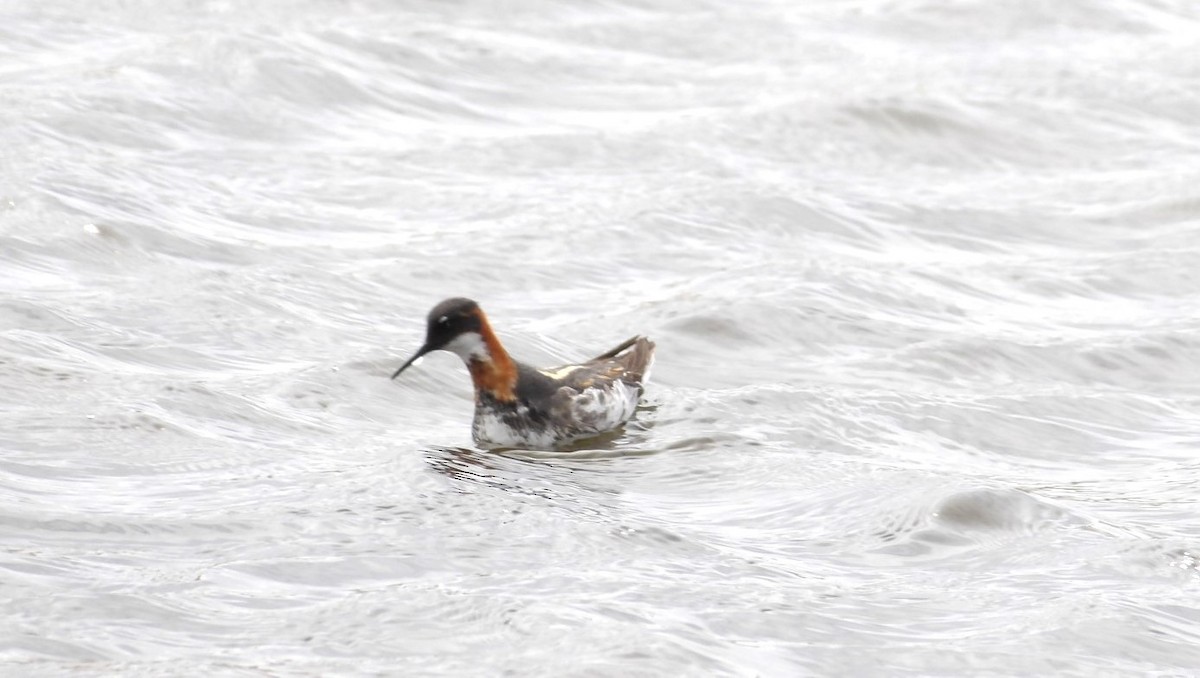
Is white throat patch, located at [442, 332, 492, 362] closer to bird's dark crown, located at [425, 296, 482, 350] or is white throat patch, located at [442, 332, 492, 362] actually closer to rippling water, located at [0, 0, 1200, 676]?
bird's dark crown, located at [425, 296, 482, 350]

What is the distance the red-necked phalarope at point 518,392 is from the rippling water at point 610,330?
0.18 metres

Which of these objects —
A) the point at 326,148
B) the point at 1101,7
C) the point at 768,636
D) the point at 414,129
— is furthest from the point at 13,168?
the point at 1101,7

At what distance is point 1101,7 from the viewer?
2253 centimetres

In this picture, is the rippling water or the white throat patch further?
the white throat patch

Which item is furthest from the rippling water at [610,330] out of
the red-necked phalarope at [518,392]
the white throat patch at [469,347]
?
the white throat patch at [469,347]

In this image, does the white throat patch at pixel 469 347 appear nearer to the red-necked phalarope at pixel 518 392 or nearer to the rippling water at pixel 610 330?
the red-necked phalarope at pixel 518 392

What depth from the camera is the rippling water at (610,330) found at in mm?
8008

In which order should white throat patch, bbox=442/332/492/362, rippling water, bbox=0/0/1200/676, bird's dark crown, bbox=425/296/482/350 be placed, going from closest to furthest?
rippling water, bbox=0/0/1200/676 → bird's dark crown, bbox=425/296/482/350 → white throat patch, bbox=442/332/492/362

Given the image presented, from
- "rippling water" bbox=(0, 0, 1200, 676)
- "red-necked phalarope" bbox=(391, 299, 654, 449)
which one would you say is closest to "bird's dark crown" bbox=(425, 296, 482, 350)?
"red-necked phalarope" bbox=(391, 299, 654, 449)

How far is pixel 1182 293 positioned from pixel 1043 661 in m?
7.12

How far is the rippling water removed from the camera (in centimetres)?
801

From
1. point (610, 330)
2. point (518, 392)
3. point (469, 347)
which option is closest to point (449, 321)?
point (469, 347)

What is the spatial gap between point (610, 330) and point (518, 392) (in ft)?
7.15

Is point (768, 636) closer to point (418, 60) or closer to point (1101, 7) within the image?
point (418, 60)
